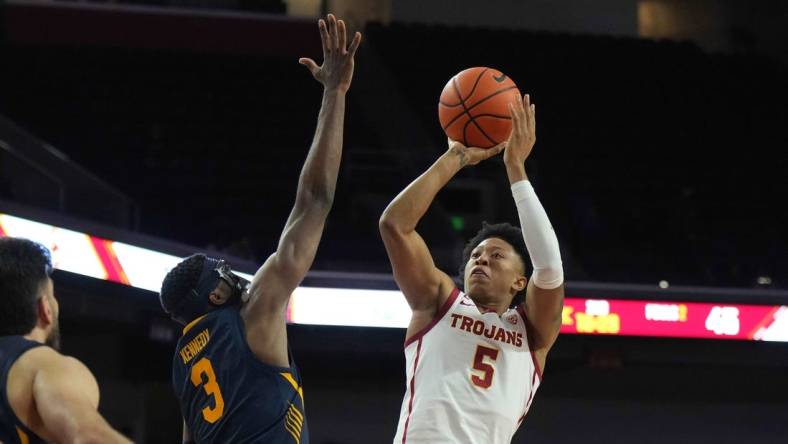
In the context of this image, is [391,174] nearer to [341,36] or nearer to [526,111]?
[526,111]

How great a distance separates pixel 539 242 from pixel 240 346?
1068 millimetres

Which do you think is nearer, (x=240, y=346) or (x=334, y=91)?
(x=240, y=346)

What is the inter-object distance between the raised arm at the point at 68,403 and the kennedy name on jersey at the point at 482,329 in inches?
56.2

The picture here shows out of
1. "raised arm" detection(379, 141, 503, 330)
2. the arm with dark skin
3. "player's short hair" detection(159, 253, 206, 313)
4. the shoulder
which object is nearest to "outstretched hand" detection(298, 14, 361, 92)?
the arm with dark skin

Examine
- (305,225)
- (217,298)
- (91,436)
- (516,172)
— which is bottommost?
(91,436)

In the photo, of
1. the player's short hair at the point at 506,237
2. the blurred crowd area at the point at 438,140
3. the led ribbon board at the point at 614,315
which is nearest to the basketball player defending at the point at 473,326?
the player's short hair at the point at 506,237

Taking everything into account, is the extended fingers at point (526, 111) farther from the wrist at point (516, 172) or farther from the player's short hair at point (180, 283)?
the player's short hair at point (180, 283)

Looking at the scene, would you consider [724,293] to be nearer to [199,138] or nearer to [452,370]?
[452,370]

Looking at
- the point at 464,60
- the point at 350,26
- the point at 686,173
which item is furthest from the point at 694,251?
the point at 350,26

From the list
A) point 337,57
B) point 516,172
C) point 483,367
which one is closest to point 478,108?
point 516,172

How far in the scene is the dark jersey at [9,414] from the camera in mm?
2430

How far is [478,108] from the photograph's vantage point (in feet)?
13.1

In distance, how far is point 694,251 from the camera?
11.7 meters

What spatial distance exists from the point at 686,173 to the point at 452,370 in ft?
35.1
